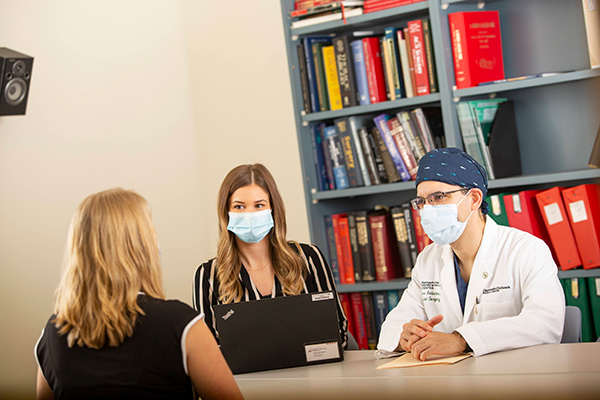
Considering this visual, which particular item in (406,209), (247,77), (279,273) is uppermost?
(247,77)

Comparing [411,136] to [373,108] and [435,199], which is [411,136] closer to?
[373,108]

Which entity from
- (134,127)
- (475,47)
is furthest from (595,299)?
(134,127)

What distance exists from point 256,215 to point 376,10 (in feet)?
4.28

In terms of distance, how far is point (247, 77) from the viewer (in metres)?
3.12

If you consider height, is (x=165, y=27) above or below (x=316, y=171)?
above

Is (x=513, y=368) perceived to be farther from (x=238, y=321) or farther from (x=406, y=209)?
(x=406, y=209)

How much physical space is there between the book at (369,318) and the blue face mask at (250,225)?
1029mm

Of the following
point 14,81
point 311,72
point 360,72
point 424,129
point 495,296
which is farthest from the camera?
point 311,72

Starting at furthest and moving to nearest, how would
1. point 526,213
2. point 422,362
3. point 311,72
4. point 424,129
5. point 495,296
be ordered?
point 311,72, point 424,129, point 526,213, point 495,296, point 422,362

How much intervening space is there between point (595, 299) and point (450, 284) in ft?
3.30

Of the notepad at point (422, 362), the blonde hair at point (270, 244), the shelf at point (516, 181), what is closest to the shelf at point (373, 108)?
the shelf at point (516, 181)

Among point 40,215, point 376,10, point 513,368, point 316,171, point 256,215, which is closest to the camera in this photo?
point 513,368

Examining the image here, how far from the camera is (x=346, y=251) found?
2.95 m

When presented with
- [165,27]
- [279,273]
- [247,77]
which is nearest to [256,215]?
[279,273]
